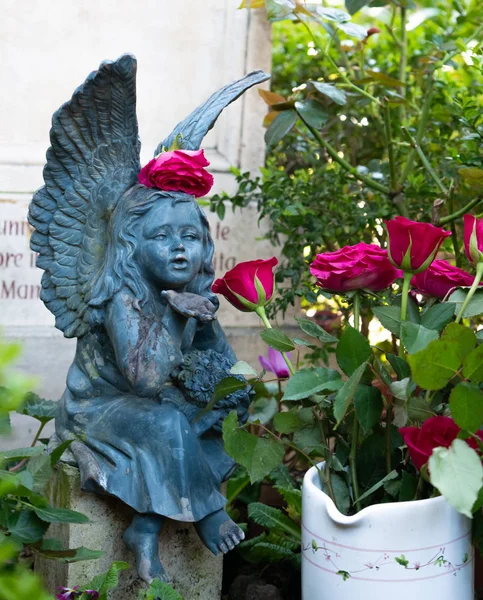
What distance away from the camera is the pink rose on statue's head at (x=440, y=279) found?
5.24 ft

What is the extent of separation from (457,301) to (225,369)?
596 millimetres

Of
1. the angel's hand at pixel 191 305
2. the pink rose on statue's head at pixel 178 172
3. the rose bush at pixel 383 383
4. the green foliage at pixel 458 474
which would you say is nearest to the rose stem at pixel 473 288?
the rose bush at pixel 383 383

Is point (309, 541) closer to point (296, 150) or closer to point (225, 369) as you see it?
point (225, 369)

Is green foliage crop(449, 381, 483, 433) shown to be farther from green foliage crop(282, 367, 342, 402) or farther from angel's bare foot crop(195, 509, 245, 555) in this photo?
angel's bare foot crop(195, 509, 245, 555)

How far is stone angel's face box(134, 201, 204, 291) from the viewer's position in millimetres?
1848

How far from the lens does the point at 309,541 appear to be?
1563 millimetres

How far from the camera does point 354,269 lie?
1.56 metres

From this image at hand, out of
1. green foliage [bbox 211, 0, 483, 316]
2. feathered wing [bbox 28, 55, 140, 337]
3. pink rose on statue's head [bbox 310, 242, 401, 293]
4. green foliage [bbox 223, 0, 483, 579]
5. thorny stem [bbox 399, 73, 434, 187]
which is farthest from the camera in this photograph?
thorny stem [bbox 399, 73, 434, 187]

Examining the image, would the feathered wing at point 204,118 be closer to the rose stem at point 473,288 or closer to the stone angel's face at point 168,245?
the stone angel's face at point 168,245

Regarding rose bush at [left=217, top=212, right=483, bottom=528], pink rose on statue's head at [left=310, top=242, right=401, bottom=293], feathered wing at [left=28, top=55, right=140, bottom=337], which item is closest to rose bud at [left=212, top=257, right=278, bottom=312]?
rose bush at [left=217, top=212, right=483, bottom=528]

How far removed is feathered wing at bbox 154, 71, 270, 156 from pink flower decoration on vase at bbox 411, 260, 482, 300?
0.67 meters

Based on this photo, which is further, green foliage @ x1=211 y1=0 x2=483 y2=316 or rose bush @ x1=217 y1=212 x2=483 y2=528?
green foliage @ x1=211 y1=0 x2=483 y2=316

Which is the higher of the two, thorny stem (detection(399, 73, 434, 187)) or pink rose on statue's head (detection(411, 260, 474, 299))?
thorny stem (detection(399, 73, 434, 187))

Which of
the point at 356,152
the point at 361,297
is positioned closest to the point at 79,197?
the point at 361,297
